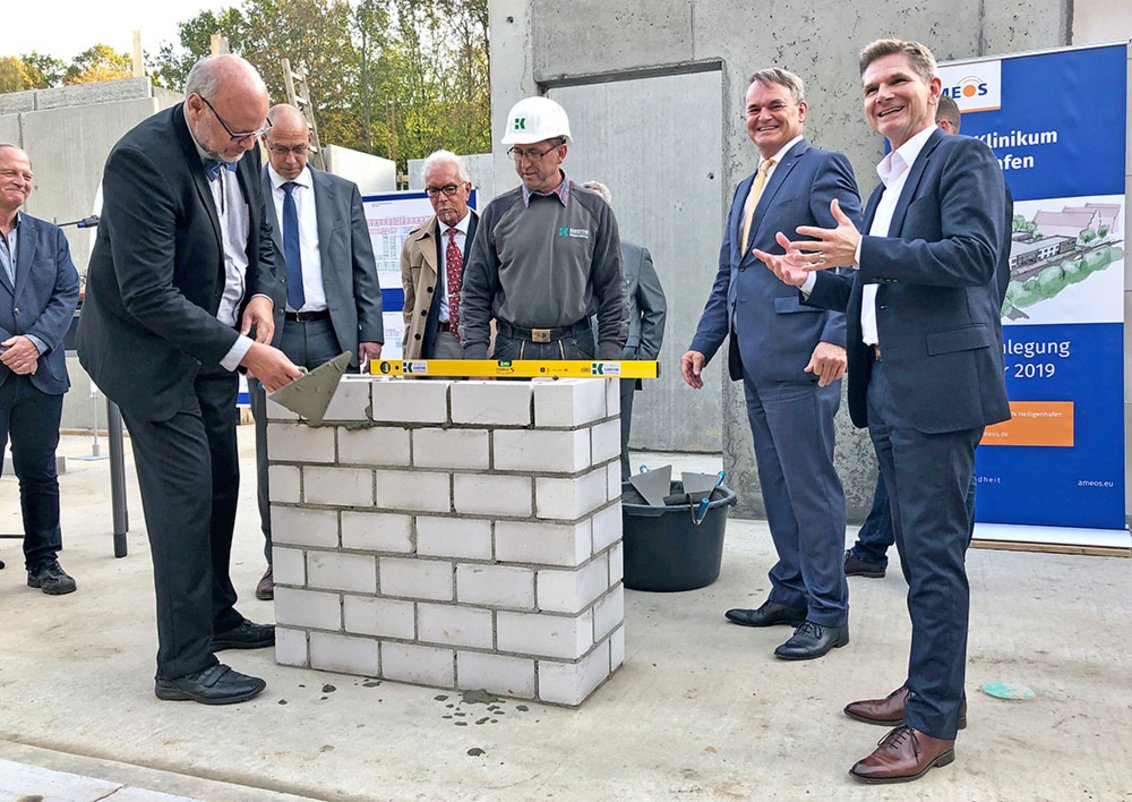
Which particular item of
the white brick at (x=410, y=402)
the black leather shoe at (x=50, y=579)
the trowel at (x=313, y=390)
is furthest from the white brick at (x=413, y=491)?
the black leather shoe at (x=50, y=579)

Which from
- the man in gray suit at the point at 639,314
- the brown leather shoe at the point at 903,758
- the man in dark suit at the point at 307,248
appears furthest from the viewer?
the man in gray suit at the point at 639,314

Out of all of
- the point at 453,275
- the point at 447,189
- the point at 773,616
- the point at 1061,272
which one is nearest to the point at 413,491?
the point at 773,616

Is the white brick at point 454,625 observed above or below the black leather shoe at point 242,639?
above

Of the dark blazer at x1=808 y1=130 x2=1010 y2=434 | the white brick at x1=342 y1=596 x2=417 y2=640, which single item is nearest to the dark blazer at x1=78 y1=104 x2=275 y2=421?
the white brick at x1=342 y1=596 x2=417 y2=640

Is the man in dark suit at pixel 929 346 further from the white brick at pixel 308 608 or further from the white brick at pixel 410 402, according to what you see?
the white brick at pixel 308 608

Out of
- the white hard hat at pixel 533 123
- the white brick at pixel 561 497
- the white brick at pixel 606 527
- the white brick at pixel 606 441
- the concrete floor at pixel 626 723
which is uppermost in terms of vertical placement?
the white hard hat at pixel 533 123

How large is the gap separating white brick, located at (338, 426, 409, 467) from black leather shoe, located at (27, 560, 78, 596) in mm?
1953

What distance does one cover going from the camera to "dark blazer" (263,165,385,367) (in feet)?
12.7

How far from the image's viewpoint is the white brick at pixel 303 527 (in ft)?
9.98

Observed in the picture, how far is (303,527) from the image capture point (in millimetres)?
3078

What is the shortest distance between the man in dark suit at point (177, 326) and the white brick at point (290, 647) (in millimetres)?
209

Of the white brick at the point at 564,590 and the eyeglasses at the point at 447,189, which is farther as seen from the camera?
the eyeglasses at the point at 447,189

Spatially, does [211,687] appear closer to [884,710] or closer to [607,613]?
[607,613]

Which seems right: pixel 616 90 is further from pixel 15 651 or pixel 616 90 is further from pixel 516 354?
pixel 15 651
